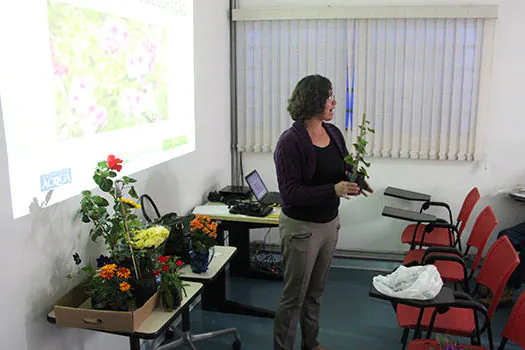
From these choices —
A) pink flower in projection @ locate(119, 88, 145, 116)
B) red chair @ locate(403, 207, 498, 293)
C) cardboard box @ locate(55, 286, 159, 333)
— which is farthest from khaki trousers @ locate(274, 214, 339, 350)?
pink flower in projection @ locate(119, 88, 145, 116)

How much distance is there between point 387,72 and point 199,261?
2.43 m

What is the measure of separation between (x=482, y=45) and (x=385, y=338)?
2.38m

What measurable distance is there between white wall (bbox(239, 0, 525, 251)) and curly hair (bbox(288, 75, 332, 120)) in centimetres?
195

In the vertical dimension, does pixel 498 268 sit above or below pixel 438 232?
above

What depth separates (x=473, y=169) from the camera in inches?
156

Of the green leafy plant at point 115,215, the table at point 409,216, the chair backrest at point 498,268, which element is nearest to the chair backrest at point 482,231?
the table at point 409,216

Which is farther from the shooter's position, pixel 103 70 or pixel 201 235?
pixel 201 235

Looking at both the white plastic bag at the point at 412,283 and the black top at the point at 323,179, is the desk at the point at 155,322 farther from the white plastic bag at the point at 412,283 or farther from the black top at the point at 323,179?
the white plastic bag at the point at 412,283

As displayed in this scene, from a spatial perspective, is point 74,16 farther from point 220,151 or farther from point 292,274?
point 220,151

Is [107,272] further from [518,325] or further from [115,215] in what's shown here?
[518,325]

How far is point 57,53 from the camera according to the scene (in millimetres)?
1897

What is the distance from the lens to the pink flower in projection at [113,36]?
2205 millimetres

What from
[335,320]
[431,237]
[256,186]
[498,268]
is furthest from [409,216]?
[256,186]

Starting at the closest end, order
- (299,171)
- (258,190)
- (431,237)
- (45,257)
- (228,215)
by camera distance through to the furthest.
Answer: (45,257) < (299,171) < (228,215) < (258,190) < (431,237)
